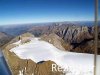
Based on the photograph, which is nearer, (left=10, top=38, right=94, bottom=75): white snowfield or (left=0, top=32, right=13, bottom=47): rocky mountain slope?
(left=10, top=38, right=94, bottom=75): white snowfield

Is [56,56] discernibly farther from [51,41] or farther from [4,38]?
[4,38]

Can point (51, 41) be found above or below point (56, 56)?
above

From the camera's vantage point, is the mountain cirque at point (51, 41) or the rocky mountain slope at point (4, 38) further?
the rocky mountain slope at point (4, 38)

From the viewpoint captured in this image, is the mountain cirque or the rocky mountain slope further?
the rocky mountain slope

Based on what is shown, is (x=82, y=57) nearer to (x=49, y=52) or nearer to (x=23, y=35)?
(x=49, y=52)

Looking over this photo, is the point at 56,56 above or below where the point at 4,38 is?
below

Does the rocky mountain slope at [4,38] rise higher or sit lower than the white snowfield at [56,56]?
higher

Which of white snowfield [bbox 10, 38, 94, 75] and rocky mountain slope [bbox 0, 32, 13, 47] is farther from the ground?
rocky mountain slope [bbox 0, 32, 13, 47]

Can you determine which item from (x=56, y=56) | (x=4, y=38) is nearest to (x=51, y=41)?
(x=56, y=56)

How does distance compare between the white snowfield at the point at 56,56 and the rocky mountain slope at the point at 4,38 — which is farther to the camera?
the rocky mountain slope at the point at 4,38
